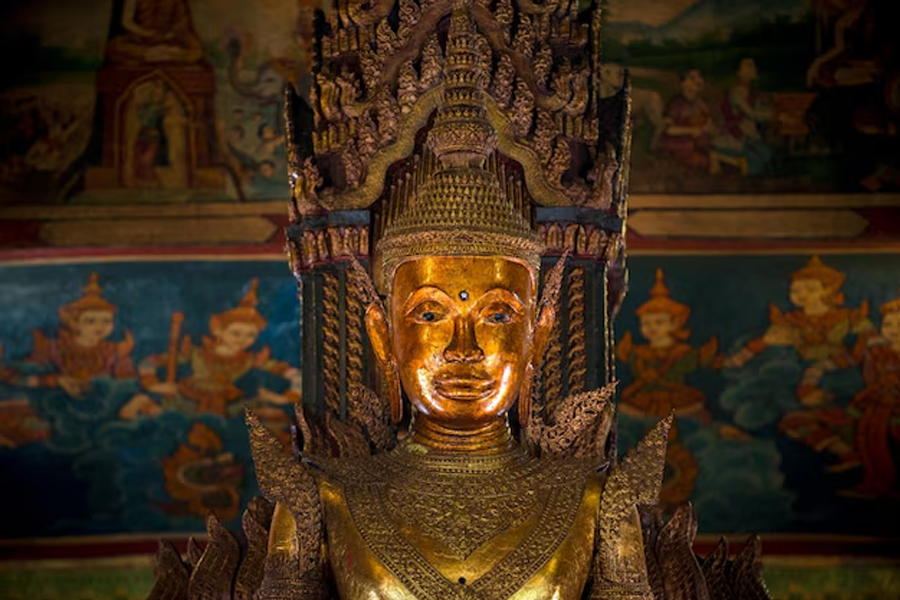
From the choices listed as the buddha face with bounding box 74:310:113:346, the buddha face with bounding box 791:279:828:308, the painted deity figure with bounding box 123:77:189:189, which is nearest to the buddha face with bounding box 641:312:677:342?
the buddha face with bounding box 791:279:828:308

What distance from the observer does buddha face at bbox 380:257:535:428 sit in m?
3.39

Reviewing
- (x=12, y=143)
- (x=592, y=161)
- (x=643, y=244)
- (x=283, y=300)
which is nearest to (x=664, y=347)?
(x=643, y=244)

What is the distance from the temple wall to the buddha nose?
9.21 ft

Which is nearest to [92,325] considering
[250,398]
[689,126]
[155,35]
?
[250,398]

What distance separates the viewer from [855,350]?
19.9 feet

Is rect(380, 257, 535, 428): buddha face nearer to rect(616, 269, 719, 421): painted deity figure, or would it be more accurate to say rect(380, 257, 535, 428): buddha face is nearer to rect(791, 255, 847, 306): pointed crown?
rect(616, 269, 719, 421): painted deity figure

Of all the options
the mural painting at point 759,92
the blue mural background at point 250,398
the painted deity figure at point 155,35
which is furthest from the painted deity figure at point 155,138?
the mural painting at point 759,92

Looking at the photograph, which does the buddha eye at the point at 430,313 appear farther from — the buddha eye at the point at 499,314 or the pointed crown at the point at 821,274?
the pointed crown at the point at 821,274

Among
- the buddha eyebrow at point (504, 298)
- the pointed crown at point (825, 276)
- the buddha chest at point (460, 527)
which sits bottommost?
the buddha chest at point (460, 527)

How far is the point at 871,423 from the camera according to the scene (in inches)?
238

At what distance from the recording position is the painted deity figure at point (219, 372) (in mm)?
6113

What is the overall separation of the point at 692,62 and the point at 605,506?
10.9 ft

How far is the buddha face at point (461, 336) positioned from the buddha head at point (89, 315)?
3028mm

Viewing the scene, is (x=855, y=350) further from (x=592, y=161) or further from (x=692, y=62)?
(x=592, y=161)
